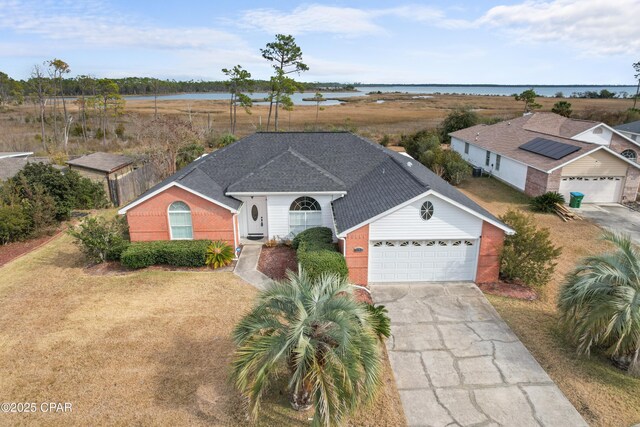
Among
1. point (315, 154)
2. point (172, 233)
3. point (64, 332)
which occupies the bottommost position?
point (64, 332)

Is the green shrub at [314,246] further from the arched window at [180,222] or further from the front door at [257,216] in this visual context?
the arched window at [180,222]

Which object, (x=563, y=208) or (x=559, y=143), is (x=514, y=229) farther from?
(x=559, y=143)

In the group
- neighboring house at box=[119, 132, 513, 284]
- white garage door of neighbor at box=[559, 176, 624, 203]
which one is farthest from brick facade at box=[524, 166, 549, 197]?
neighboring house at box=[119, 132, 513, 284]

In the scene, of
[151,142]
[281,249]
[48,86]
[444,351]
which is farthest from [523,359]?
[48,86]

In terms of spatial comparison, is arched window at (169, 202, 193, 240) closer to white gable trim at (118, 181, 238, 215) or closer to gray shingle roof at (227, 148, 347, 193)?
white gable trim at (118, 181, 238, 215)

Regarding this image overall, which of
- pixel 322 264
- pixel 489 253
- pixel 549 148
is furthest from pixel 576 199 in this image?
pixel 322 264

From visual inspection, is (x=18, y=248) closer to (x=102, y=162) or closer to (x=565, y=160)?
(x=102, y=162)
